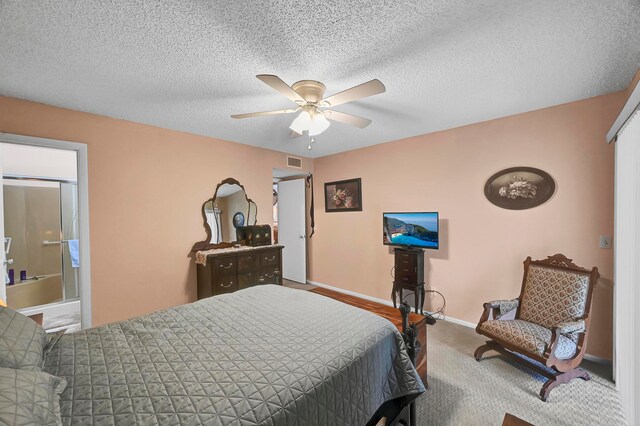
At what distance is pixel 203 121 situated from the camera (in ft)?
9.58

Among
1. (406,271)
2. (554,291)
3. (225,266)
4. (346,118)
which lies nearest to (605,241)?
(554,291)

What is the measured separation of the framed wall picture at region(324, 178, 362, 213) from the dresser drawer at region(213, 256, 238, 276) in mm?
2005

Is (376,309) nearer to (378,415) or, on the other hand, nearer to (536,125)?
(378,415)

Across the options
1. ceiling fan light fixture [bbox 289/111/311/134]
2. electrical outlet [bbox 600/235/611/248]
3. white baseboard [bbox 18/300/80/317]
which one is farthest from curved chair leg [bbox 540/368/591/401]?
white baseboard [bbox 18/300/80/317]

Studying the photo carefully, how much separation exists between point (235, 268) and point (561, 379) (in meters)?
3.34

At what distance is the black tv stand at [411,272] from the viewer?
325 cm

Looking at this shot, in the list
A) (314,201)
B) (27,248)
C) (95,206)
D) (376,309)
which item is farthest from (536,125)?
(27,248)

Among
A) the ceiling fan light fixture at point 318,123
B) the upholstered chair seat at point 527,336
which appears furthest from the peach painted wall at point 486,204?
the ceiling fan light fixture at point 318,123

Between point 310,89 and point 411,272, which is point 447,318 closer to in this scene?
point 411,272

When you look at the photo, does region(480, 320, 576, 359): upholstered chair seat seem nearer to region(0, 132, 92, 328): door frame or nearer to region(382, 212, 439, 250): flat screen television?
region(382, 212, 439, 250): flat screen television

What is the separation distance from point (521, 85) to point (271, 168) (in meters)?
3.26

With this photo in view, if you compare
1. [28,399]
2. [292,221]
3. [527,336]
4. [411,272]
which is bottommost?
[527,336]

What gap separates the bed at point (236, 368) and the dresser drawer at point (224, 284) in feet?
4.40

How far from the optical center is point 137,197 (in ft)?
9.65
